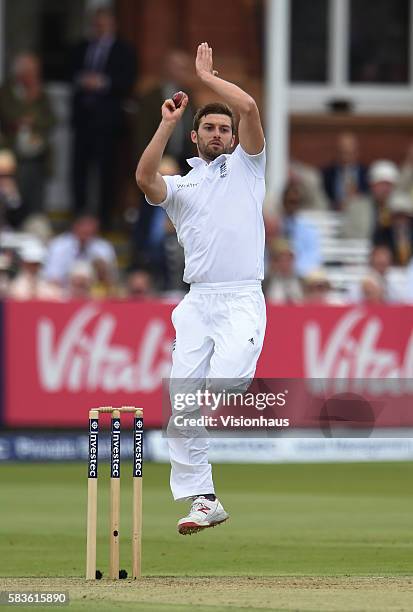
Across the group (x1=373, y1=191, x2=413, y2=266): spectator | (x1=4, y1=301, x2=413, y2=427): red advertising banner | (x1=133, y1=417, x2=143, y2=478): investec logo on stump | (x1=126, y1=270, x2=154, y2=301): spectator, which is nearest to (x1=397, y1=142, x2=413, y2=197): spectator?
(x1=373, y1=191, x2=413, y2=266): spectator

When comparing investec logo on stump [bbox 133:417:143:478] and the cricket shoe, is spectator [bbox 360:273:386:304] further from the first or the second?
investec logo on stump [bbox 133:417:143:478]

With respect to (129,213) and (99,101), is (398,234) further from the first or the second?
(99,101)

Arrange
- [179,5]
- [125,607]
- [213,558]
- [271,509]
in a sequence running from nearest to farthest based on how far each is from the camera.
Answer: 1. [125,607]
2. [213,558]
3. [271,509]
4. [179,5]

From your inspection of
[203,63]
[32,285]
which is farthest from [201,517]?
[32,285]

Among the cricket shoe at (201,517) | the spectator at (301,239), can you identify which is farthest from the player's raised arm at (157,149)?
the spectator at (301,239)

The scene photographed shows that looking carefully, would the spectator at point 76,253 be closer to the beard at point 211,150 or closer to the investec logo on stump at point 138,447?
the beard at point 211,150

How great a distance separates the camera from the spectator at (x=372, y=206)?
679 inches

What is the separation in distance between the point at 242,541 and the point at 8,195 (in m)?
7.14

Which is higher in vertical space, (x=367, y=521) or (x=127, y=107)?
(x=127, y=107)

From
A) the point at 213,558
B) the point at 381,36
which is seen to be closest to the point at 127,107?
the point at 381,36

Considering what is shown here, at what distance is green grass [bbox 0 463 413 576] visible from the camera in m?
8.84

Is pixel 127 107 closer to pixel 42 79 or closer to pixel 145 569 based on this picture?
pixel 42 79

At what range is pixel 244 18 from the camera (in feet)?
63.5

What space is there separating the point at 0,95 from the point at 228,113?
29.9 feet
